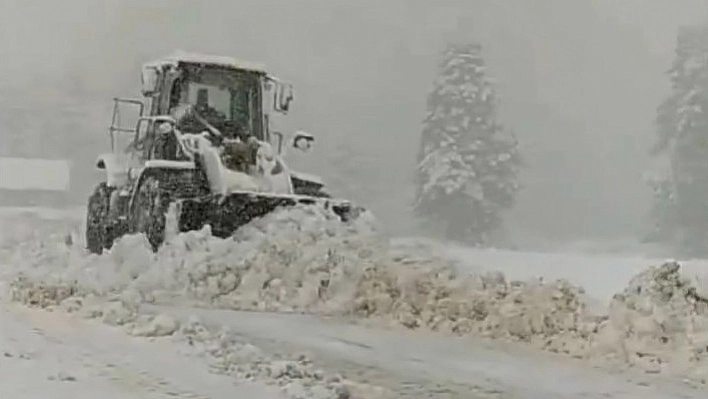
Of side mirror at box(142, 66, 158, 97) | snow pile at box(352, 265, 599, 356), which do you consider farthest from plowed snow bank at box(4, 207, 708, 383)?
side mirror at box(142, 66, 158, 97)

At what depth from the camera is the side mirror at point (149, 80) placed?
2.01m

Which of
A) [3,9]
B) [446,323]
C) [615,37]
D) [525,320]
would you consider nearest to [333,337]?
[446,323]

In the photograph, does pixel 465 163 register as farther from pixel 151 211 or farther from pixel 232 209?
pixel 151 211

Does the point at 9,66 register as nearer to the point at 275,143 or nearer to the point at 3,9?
the point at 3,9

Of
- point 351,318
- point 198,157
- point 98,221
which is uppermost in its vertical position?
point 198,157

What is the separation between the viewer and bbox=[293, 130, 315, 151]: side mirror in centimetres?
198

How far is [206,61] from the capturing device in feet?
6.60

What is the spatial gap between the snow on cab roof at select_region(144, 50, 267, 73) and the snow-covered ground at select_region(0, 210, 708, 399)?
0.29 m

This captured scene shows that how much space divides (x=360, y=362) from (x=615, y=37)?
74cm

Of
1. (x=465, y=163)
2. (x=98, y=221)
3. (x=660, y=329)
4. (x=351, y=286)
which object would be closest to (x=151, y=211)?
(x=98, y=221)

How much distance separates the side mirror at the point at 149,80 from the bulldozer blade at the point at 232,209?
0.70ft

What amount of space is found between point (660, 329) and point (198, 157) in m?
0.86

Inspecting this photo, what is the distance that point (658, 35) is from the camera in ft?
6.45

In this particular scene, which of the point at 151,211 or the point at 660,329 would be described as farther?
the point at 151,211
